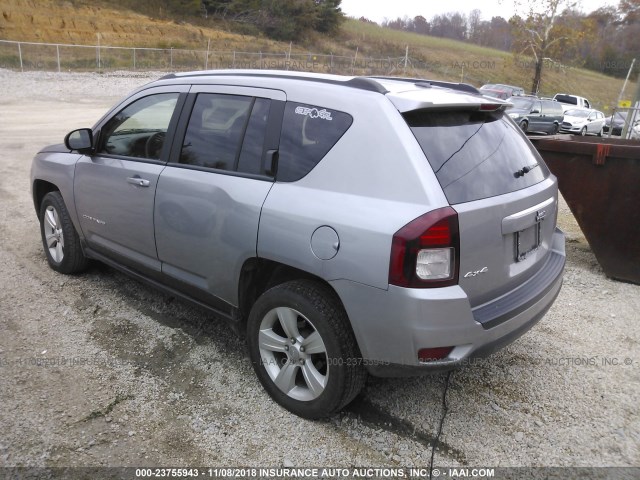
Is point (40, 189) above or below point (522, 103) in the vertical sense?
below

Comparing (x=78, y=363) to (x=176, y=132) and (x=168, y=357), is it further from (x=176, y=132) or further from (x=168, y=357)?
(x=176, y=132)

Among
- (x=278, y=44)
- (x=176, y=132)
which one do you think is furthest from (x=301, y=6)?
(x=176, y=132)

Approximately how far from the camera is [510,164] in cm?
302

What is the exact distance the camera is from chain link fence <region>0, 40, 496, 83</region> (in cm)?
2811

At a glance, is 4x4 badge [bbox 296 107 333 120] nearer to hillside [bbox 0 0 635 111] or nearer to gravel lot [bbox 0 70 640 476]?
gravel lot [bbox 0 70 640 476]

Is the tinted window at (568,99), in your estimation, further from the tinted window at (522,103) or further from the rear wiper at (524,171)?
the rear wiper at (524,171)

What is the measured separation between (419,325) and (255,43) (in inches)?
1815

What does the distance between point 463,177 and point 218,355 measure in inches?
81.9

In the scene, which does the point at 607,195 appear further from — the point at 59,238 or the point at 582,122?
the point at 582,122

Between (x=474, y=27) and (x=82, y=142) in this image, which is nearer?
(x=82, y=142)

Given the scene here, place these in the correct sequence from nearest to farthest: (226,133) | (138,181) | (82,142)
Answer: (226,133) → (138,181) → (82,142)

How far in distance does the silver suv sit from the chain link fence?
94.6 ft

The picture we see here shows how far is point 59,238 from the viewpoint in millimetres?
4762

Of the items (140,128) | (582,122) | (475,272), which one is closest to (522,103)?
(582,122)
